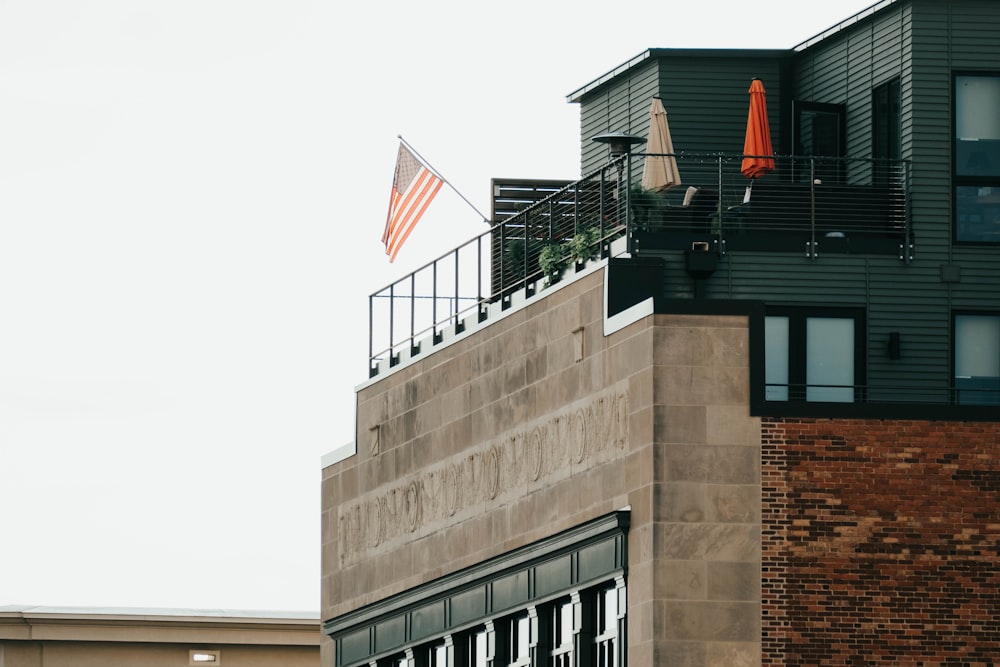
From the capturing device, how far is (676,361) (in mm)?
40375

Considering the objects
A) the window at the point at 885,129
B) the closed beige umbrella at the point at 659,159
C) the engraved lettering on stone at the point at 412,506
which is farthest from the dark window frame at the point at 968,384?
the engraved lettering on stone at the point at 412,506

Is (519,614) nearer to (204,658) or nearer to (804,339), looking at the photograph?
(804,339)

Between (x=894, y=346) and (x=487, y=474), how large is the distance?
24.1 ft

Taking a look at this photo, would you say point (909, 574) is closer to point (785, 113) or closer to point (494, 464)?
point (494, 464)

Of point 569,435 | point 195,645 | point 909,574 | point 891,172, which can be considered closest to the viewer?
point 909,574

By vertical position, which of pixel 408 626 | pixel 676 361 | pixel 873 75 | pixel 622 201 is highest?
pixel 873 75

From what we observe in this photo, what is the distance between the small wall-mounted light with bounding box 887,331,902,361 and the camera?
44906 millimetres

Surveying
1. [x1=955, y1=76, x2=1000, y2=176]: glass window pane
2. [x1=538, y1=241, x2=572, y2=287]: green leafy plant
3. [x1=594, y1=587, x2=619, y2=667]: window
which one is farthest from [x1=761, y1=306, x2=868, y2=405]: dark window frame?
[x1=594, y1=587, x2=619, y2=667]: window

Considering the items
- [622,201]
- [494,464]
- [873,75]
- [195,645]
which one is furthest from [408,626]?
[195,645]

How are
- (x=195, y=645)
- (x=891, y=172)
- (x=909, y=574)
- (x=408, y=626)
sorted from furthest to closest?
1. (x=195, y=645)
2. (x=408, y=626)
3. (x=891, y=172)
4. (x=909, y=574)

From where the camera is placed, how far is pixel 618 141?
45.7 metres

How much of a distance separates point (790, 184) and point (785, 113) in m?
6.28

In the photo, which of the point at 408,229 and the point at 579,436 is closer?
the point at 579,436

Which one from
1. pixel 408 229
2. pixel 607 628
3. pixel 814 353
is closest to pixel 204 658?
pixel 408 229
